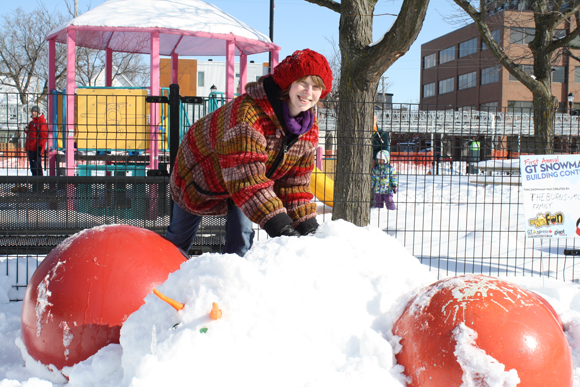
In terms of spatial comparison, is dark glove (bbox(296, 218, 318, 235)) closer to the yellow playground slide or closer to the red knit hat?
the red knit hat

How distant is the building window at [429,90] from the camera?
185ft

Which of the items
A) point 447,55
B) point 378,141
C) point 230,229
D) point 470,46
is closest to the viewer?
point 230,229

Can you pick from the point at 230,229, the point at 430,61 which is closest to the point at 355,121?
the point at 230,229

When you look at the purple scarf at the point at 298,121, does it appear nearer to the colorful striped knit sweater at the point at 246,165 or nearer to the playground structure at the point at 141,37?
the colorful striped knit sweater at the point at 246,165

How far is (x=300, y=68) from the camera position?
2592 mm

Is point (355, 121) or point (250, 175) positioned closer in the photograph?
point (250, 175)

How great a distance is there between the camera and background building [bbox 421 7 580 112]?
136ft

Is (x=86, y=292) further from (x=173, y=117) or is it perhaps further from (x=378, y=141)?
(x=378, y=141)

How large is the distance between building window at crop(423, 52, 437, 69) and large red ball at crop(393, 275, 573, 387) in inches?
2287

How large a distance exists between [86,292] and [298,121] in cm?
145

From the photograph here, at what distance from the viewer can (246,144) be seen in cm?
259

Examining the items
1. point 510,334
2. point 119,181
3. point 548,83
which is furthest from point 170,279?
point 548,83

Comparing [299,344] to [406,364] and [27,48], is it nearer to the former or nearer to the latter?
[406,364]

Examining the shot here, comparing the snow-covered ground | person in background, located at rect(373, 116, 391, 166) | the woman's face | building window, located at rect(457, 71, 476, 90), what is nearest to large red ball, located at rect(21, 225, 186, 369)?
the snow-covered ground
